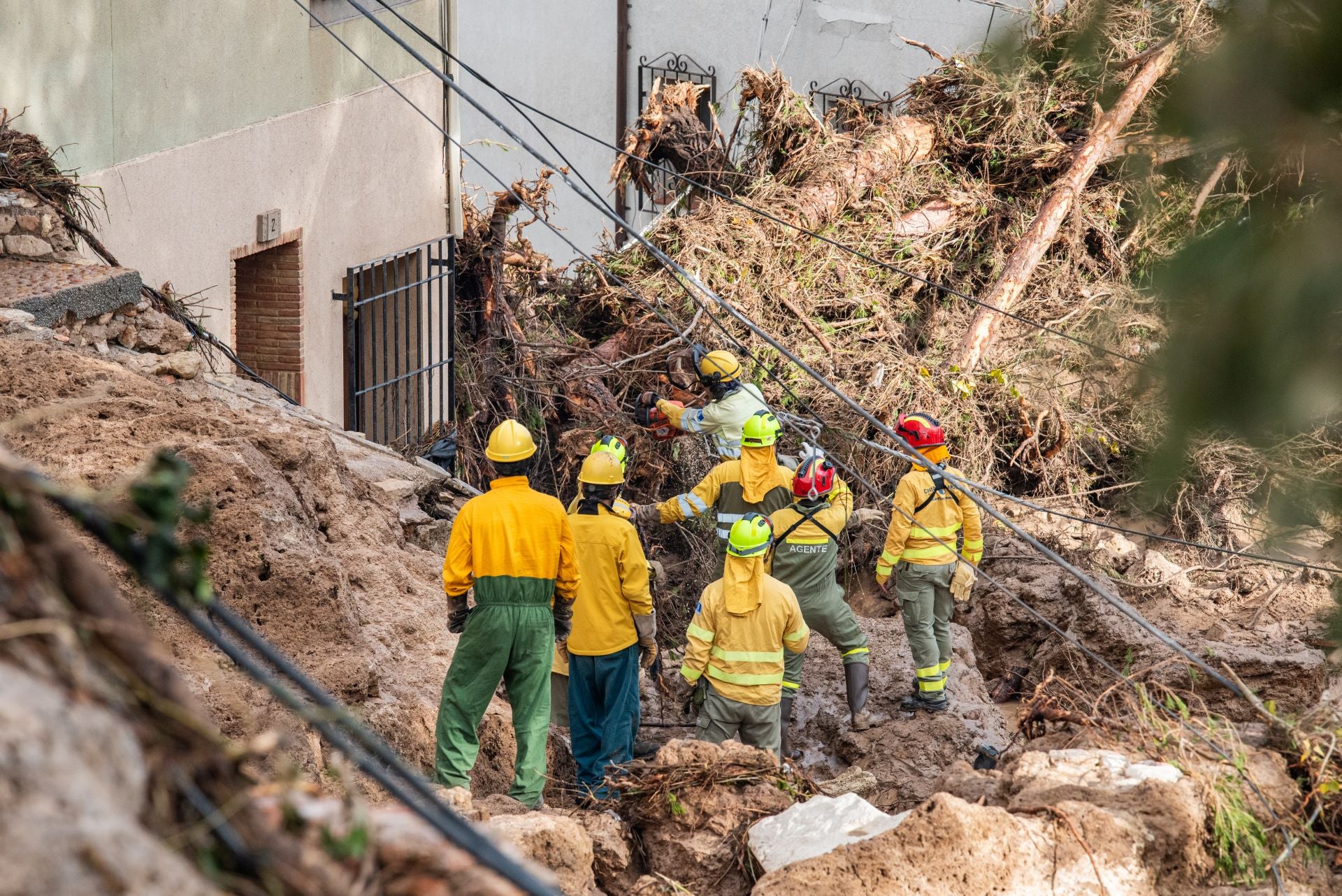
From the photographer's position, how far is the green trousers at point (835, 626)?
22.9 ft

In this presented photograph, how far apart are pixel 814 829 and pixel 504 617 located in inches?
63.7

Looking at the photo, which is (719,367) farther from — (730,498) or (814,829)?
(814,829)

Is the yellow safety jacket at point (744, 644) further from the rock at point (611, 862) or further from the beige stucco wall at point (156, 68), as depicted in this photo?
the beige stucco wall at point (156, 68)

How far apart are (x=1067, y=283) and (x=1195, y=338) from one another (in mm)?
10456

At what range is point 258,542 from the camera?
5.24m

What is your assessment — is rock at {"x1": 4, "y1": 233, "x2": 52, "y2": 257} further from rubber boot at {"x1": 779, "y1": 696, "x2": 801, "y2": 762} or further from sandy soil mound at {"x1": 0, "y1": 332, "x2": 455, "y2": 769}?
rubber boot at {"x1": 779, "y1": 696, "x2": 801, "y2": 762}

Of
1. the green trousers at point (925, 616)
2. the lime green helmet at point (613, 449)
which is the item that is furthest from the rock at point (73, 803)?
the green trousers at point (925, 616)

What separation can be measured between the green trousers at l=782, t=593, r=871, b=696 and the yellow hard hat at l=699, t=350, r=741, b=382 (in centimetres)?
169

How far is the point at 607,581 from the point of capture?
5973 mm

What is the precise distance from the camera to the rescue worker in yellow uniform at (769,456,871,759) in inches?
267

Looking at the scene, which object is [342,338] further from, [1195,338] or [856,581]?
[1195,338]

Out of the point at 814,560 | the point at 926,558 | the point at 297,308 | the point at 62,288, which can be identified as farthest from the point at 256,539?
the point at 297,308

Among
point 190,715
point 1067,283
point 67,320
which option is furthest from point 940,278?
point 190,715

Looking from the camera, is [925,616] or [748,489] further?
[925,616]
